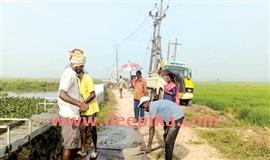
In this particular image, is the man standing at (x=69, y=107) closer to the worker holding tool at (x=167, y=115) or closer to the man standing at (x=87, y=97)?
the man standing at (x=87, y=97)

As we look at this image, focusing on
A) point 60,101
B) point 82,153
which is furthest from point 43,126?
point 60,101

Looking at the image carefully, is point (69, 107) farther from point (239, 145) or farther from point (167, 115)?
point (239, 145)

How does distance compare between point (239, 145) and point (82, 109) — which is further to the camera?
point (239, 145)

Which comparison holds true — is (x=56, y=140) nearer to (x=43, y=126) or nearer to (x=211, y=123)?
(x=43, y=126)

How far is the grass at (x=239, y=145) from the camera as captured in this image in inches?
299

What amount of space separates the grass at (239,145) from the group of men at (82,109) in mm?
2457

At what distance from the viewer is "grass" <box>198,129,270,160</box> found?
7.60m

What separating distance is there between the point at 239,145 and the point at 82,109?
5.41 m

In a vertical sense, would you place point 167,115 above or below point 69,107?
below

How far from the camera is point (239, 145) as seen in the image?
8469mm

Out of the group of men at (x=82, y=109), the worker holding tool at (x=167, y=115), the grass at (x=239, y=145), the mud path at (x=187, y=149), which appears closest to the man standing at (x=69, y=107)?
the group of men at (x=82, y=109)

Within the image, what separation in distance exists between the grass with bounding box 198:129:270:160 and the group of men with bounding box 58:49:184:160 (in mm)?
2457

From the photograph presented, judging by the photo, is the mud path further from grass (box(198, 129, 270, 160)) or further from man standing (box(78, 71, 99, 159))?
man standing (box(78, 71, 99, 159))

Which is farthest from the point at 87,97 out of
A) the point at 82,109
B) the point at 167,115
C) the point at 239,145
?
the point at 239,145
